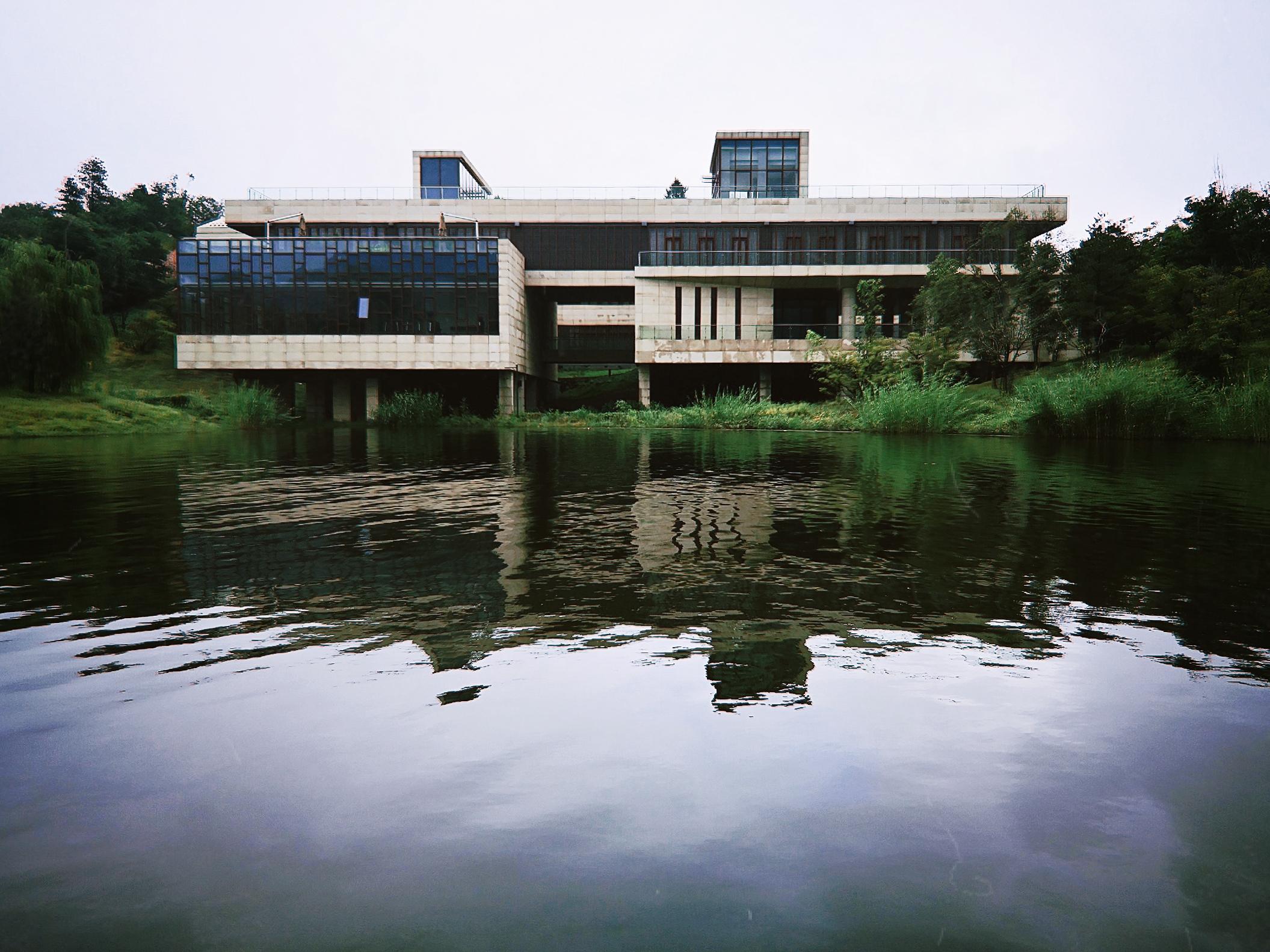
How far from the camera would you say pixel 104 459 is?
17.2 meters

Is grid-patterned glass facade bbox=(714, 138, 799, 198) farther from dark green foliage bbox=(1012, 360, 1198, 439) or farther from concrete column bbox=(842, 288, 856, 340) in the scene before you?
dark green foliage bbox=(1012, 360, 1198, 439)

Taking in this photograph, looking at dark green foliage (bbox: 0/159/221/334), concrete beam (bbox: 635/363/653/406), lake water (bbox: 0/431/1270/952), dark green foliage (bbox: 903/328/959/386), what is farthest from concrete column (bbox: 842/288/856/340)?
dark green foliage (bbox: 0/159/221/334)

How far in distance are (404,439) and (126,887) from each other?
24.9m

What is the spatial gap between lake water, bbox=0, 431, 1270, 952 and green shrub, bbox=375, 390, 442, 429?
1248 inches

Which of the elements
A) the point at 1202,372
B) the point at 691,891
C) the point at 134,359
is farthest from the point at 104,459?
the point at 134,359

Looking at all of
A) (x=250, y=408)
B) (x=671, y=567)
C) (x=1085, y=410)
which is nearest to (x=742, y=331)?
(x=250, y=408)

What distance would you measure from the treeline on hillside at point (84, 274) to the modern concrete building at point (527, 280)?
23.6 ft

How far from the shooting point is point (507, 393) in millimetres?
45469

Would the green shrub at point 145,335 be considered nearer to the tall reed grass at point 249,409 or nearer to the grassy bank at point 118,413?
the grassy bank at point 118,413

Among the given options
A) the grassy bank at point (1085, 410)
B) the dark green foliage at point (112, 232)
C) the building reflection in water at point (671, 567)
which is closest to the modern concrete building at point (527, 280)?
the grassy bank at point (1085, 410)

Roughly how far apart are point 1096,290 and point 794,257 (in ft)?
52.6

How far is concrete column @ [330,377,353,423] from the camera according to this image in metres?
46.8

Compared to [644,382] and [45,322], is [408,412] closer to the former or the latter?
[644,382]

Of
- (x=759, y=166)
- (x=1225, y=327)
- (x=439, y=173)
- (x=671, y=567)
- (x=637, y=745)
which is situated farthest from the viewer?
(x=759, y=166)
